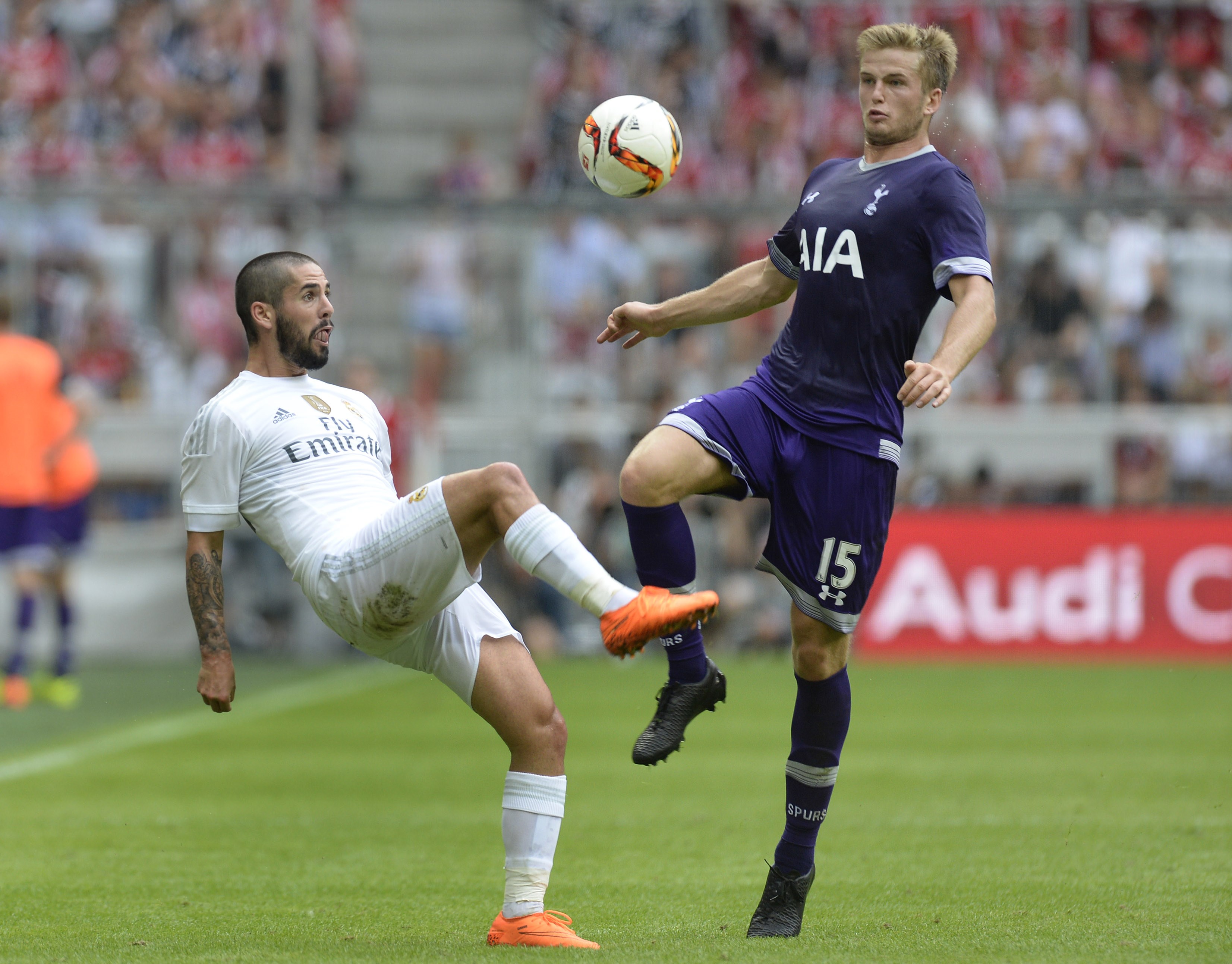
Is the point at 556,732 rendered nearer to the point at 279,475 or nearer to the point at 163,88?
the point at 279,475

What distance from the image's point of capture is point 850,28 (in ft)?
63.5

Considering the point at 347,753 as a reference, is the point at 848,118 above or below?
above

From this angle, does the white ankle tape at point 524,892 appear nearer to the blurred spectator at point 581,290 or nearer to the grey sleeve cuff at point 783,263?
the grey sleeve cuff at point 783,263

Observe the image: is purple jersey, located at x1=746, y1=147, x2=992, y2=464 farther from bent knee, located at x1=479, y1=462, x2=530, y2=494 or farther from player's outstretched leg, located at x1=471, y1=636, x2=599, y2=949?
player's outstretched leg, located at x1=471, y1=636, x2=599, y2=949

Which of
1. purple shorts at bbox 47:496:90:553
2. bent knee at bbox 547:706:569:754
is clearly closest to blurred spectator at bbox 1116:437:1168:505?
purple shorts at bbox 47:496:90:553

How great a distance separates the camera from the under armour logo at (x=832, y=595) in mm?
5289

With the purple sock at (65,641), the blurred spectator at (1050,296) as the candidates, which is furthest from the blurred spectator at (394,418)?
the blurred spectator at (1050,296)

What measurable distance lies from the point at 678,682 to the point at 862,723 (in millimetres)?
6272

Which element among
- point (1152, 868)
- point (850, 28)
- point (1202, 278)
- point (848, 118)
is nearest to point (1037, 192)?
point (1202, 278)

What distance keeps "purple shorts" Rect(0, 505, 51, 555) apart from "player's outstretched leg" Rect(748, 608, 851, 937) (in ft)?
27.8

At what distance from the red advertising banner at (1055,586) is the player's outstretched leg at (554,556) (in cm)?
1018

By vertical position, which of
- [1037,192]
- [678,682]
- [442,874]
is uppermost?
[1037,192]

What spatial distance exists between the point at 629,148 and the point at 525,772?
6.75 ft

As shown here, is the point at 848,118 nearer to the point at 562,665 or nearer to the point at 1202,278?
the point at 1202,278
